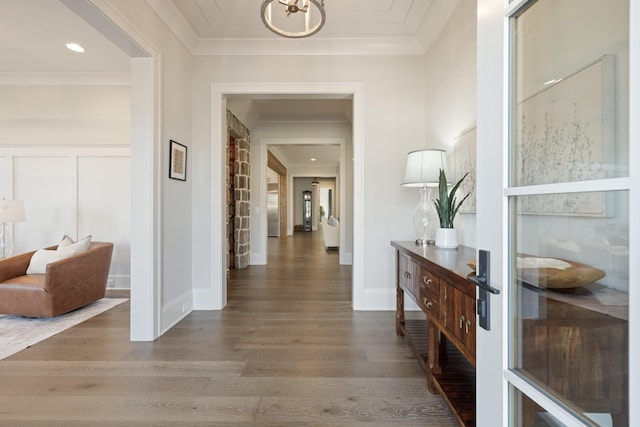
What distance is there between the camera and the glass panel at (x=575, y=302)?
553 millimetres

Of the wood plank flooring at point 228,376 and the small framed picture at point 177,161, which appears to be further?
the small framed picture at point 177,161

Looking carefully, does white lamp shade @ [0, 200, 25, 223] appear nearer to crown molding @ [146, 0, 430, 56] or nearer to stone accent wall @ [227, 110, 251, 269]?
stone accent wall @ [227, 110, 251, 269]

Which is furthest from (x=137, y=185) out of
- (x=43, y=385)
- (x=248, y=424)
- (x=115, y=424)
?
(x=248, y=424)

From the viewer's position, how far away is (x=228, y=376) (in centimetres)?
188

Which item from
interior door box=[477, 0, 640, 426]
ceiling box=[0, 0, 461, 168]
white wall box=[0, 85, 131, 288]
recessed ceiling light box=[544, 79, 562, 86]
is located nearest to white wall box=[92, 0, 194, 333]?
ceiling box=[0, 0, 461, 168]

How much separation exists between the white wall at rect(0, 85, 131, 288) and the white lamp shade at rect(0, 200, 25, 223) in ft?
1.69

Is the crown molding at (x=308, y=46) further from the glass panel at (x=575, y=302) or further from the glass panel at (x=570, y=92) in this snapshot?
the glass panel at (x=575, y=302)

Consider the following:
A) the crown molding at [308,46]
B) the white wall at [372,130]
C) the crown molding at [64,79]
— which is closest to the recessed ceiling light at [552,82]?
the white wall at [372,130]

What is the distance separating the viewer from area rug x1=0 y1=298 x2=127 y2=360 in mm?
2303

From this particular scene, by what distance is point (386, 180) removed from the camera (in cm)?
310

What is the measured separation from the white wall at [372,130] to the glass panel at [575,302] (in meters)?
2.32

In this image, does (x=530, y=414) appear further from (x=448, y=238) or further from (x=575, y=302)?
(x=448, y=238)

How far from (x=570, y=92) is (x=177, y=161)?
113 inches

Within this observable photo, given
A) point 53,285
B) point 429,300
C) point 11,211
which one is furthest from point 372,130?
point 11,211
